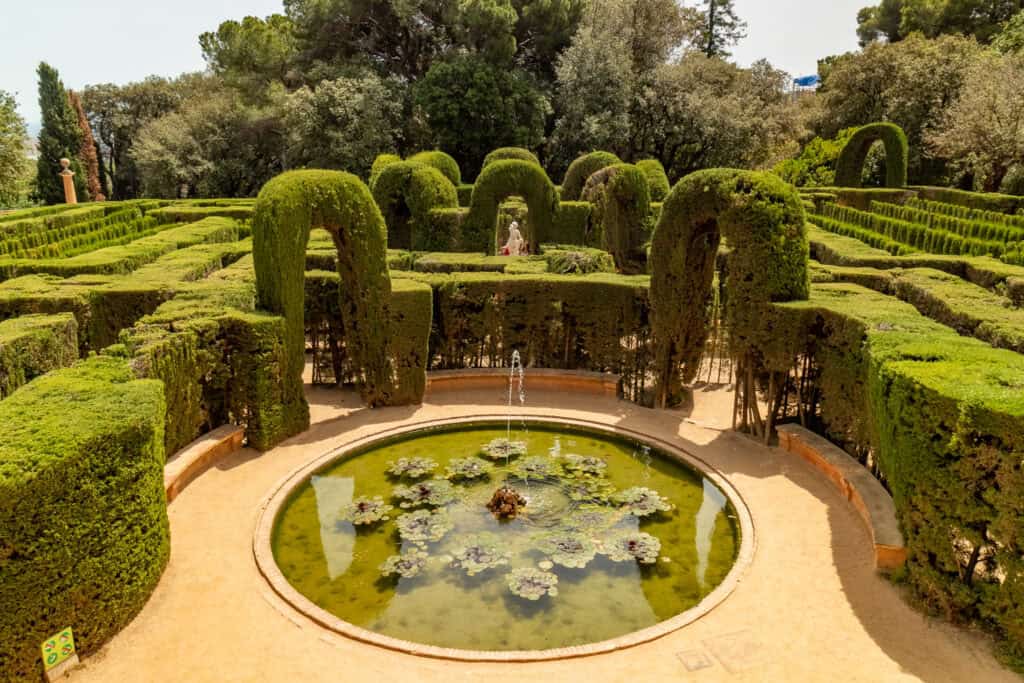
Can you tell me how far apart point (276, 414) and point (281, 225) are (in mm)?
3015

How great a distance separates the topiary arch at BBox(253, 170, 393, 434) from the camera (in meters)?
10.8

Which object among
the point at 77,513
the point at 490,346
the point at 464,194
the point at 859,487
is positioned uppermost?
the point at 464,194

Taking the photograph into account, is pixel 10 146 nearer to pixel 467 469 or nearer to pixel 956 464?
pixel 467 469

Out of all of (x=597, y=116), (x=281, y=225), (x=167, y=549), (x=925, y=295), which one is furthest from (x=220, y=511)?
(x=597, y=116)

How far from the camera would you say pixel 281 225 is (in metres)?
10.7

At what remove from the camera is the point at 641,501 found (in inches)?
367

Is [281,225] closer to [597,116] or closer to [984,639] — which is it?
[984,639]

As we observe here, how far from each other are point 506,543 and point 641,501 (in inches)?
86.3

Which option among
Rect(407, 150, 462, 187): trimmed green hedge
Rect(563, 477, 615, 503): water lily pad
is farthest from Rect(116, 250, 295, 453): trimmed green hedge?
Rect(407, 150, 462, 187): trimmed green hedge

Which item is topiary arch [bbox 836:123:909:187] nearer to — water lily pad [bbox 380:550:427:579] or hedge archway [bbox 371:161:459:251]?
hedge archway [bbox 371:161:459:251]

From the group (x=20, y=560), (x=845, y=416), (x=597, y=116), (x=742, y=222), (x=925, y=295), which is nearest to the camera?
(x=20, y=560)

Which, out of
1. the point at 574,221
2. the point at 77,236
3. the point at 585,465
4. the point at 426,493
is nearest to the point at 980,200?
the point at 574,221

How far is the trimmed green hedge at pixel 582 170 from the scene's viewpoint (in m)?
26.0

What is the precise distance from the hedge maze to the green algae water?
72.4 inches
